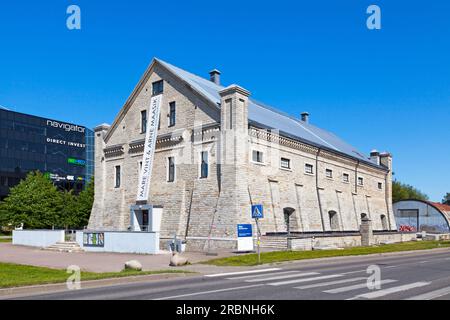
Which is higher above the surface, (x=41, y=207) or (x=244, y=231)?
(x=41, y=207)

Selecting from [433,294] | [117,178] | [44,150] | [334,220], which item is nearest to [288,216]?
[334,220]

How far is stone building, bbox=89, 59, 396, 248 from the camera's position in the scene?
28.4 metres

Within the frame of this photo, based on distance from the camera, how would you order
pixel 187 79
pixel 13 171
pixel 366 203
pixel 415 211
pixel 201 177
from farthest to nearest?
pixel 13 171 < pixel 415 211 < pixel 366 203 < pixel 187 79 < pixel 201 177

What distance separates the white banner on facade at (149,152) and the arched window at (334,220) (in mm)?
16621

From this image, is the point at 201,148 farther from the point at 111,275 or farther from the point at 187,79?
the point at 111,275

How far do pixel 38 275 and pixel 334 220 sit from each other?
28404mm

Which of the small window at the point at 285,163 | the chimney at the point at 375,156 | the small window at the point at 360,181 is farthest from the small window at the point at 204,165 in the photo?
the chimney at the point at 375,156

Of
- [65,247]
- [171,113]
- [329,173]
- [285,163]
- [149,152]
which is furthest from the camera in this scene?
[329,173]

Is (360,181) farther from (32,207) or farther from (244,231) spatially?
(32,207)

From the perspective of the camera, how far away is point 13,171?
282 feet

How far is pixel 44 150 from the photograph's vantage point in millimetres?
92562
